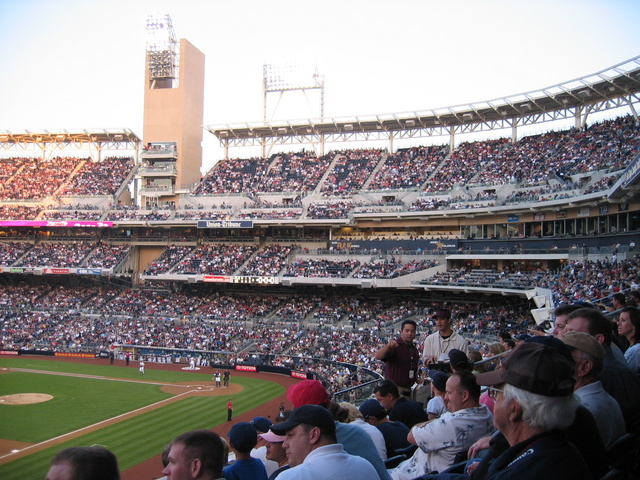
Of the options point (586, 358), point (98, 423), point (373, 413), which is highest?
point (586, 358)

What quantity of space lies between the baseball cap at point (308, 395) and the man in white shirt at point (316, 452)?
1.83 feet

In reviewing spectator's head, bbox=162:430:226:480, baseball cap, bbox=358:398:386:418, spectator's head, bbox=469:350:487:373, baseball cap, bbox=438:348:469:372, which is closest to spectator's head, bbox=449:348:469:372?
baseball cap, bbox=438:348:469:372

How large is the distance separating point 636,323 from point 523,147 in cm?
3879

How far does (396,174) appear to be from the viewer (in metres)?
47.2

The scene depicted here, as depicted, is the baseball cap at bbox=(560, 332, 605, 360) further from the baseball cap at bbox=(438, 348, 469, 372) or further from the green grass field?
the green grass field

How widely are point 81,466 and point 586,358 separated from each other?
3.41m

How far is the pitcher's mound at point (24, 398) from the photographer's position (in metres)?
27.2

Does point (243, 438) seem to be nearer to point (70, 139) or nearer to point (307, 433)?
point (307, 433)

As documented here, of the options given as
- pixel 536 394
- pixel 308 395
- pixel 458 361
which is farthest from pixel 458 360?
pixel 536 394

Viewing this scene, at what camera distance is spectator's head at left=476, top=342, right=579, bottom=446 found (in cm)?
271

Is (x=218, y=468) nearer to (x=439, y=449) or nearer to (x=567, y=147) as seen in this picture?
(x=439, y=449)

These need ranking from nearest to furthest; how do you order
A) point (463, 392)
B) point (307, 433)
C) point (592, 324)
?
point (307, 433) < point (463, 392) < point (592, 324)

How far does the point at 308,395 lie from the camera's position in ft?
14.0

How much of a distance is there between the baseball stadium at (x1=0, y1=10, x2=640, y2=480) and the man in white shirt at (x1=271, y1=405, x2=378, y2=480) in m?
16.9
